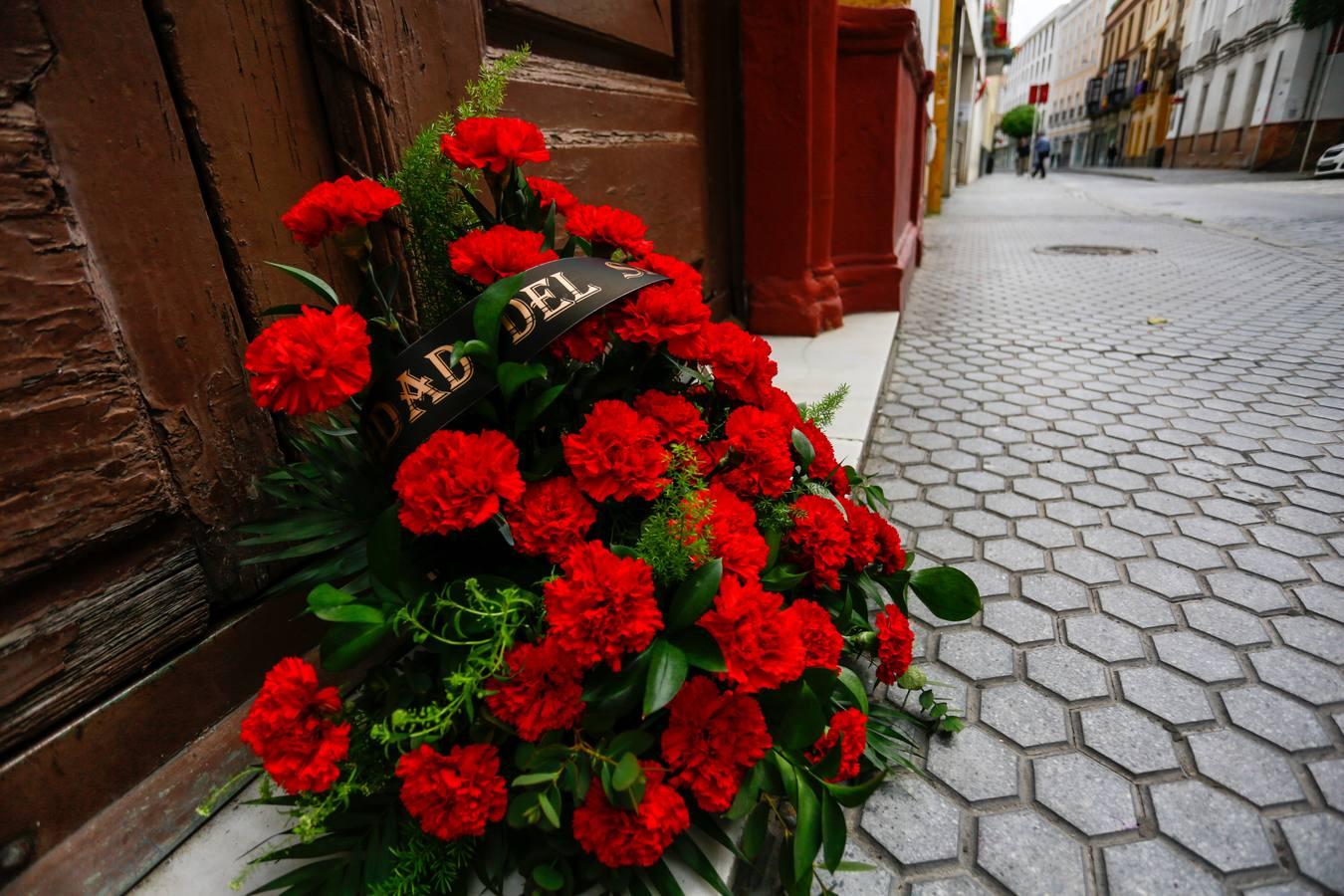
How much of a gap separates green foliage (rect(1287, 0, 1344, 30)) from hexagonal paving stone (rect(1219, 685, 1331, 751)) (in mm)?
31757

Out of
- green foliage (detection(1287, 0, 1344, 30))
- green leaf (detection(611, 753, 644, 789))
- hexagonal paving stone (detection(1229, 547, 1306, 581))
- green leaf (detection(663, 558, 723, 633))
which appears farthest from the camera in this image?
green foliage (detection(1287, 0, 1344, 30))

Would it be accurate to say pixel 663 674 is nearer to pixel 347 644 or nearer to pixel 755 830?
pixel 755 830

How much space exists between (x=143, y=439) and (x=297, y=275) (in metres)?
0.39

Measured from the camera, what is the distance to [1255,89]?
26016mm

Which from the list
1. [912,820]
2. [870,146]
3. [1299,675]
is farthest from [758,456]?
[870,146]

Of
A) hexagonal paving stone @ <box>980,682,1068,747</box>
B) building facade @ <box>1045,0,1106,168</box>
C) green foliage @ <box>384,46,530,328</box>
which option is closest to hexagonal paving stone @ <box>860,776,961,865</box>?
hexagonal paving stone @ <box>980,682,1068,747</box>

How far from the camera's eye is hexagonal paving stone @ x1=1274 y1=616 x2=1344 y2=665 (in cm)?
159

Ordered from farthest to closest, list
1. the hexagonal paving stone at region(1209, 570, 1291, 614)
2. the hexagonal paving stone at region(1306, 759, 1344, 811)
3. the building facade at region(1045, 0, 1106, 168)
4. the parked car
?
the building facade at region(1045, 0, 1106, 168), the parked car, the hexagonal paving stone at region(1209, 570, 1291, 614), the hexagonal paving stone at region(1306, 759, 1344, 811)

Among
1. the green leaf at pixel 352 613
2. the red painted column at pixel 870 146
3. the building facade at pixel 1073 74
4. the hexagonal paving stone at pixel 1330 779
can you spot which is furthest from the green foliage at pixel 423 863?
the building facade at pixel 1073 74

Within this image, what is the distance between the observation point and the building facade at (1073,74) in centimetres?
5988

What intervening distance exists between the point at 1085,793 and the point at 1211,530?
1.34m

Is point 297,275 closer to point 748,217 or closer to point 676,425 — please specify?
point 676,425

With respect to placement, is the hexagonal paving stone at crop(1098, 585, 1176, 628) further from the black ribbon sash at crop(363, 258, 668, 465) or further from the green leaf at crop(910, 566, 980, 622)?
the black ribbon sash at crop(363, 258, 668, 465)

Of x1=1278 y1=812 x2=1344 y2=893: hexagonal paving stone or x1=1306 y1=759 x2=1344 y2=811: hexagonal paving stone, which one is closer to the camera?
x1=1278 y1=812 x2=1344 y2=893: hexagonal paving stone
